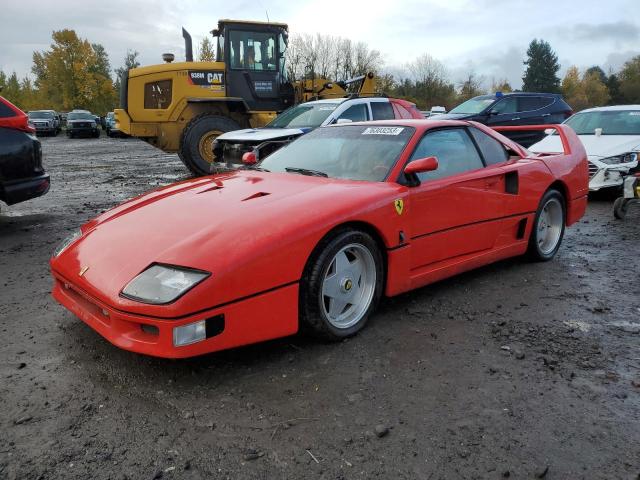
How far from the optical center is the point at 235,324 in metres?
2.48

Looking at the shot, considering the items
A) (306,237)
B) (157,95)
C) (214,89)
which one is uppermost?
(214,89)

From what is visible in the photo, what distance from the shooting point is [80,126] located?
31.1 meters

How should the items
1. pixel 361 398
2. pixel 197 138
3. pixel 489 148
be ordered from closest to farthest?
1. pixel 361 398
2. pixel 489 148
3. pixel 197 138

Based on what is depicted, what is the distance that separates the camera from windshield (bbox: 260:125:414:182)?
3.50 m

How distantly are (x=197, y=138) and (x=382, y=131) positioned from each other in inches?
275

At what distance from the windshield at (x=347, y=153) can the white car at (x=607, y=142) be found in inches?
199

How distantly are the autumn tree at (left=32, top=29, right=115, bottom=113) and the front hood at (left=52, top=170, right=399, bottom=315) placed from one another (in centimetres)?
5149

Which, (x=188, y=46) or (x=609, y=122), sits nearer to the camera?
(x=609, y=122)

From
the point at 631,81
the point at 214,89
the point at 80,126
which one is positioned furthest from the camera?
the point at 631,81

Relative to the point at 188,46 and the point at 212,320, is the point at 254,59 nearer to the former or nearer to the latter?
the point at 188,46

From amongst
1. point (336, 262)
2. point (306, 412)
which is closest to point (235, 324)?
point (306, 412)

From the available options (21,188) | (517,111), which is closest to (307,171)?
(21,188)

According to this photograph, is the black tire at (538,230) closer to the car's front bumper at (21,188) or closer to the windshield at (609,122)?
the windshield at (609,122)

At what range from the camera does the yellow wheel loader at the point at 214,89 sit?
10.6 metres
